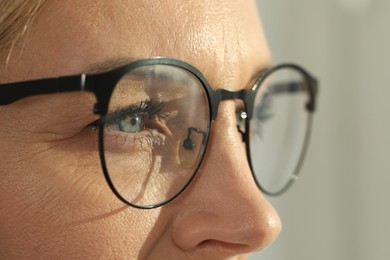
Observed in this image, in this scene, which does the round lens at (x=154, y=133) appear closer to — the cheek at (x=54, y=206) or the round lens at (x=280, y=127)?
the cheek at (x=54, y=206)

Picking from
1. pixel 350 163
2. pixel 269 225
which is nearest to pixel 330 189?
pixel 350 163

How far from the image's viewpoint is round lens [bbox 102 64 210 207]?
0.90 m

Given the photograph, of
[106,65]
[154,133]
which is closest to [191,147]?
[154,133]

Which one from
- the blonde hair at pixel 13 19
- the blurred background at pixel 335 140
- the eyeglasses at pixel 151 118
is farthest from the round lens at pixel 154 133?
the blurred background at pixel 335 140

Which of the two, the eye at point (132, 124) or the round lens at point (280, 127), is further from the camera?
the round lens at point (280, 127)

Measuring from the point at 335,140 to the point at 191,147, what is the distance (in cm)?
101


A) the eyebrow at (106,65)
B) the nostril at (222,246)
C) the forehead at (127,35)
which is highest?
the forehead at (127,35)

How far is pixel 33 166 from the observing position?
34.7 inches

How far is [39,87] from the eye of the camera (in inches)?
33.9

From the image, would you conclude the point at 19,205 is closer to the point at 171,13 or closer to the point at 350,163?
the point at 171,13

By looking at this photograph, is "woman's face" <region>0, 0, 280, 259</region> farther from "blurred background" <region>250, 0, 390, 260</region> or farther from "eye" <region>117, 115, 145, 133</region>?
"blurred background" <region>250, 0, 390, 260</region>

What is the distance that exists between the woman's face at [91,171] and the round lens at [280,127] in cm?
26

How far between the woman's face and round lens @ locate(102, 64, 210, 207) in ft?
0.07

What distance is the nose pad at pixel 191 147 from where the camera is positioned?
0.95 meters
